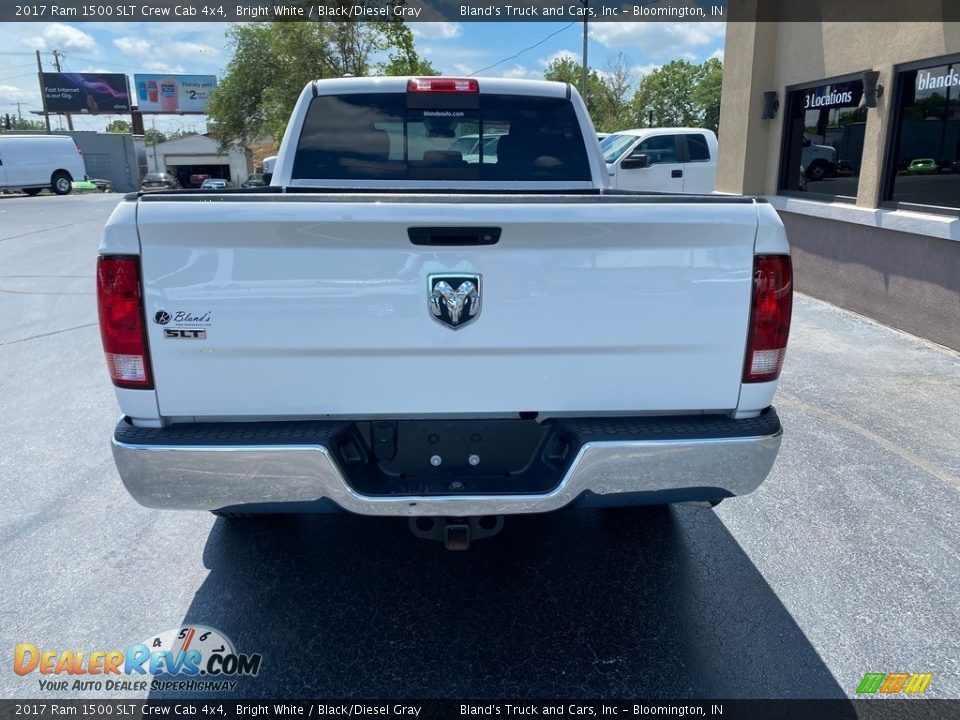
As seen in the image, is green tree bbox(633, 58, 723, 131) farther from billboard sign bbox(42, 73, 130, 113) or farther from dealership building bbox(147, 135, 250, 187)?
billboard sign bbox(42, 73, 130, 113)

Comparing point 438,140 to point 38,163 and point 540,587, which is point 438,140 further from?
point 38,163

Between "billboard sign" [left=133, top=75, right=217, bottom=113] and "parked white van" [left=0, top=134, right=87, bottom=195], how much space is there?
149ft

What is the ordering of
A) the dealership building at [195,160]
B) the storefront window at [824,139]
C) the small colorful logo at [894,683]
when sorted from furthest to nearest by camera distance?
1. the dealership building at [195,160]
2. the storefront window at [824,139]
3. the small colorful logo at [894,683]

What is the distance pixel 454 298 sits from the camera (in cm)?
245

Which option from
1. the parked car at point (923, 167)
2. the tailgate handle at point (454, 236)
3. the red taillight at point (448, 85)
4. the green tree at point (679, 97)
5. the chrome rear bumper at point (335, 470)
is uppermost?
the green tree at point (679, 97)

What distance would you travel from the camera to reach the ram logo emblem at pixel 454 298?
2438 millimetres

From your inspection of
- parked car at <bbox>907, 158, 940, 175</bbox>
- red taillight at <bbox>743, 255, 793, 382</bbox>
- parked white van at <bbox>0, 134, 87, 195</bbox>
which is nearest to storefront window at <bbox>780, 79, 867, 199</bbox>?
parked car at <bbox>907, 158, 940, 175</bbox>

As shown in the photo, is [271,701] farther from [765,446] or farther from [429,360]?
[765,446]

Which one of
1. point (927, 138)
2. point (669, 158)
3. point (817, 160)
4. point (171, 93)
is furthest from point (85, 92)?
point (927, 138)

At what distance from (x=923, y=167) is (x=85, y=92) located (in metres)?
80.0

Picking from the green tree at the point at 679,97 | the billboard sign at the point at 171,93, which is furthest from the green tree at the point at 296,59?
the billboard sign at the point at 171,93

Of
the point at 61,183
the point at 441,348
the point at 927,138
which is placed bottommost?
the point at 61,183

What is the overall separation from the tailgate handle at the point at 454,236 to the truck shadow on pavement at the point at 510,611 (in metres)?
1.55

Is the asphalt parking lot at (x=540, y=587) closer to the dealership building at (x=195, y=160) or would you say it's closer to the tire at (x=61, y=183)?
the tire at (x=61, y=183)
